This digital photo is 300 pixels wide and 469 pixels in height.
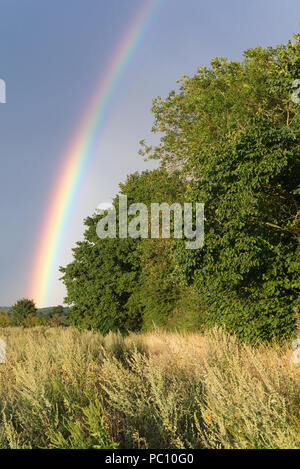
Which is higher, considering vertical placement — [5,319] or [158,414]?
[158,414]

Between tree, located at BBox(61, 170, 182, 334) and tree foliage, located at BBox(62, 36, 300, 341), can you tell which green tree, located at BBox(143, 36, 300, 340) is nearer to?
tree foliage, located at BBox(62, 36, 300, 341)

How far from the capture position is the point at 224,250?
11266 millimetres

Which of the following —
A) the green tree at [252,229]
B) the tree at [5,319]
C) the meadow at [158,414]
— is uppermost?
the green tree at [252,229]

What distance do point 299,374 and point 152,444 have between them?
129 inches

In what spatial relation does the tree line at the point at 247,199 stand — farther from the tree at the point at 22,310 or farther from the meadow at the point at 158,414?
the tree at the point at 22,310

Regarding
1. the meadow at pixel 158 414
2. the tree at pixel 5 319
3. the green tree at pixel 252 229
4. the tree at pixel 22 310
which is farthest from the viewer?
the tree at pixel 22 310

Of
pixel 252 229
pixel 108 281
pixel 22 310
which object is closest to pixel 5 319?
pixel 22 310

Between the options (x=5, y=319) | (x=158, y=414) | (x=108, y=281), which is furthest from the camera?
(x=5, y=319)

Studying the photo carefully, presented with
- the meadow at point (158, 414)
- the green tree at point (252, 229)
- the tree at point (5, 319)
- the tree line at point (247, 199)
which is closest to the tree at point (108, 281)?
the tree line at point (247, 199)

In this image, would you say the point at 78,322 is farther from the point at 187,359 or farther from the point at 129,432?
the point at 129,432

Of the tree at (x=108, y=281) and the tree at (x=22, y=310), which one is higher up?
the tree at (x=108, y=281)

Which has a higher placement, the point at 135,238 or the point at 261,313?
the point at 135,238

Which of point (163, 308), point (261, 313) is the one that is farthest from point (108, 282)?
point (261, 313)

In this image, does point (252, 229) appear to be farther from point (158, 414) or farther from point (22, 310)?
point (22, 310)
